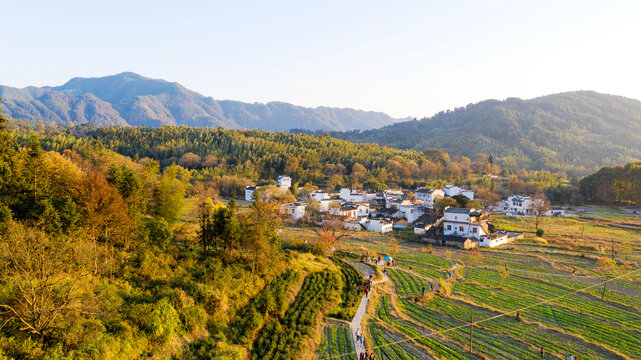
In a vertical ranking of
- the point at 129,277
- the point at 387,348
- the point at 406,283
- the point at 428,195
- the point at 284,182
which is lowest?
the point at 406,283

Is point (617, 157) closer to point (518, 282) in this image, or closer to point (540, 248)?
point (540, 248)

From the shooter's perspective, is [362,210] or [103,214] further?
[362,210]

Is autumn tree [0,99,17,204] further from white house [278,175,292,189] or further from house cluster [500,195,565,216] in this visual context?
house cluster [500,195,565,216]

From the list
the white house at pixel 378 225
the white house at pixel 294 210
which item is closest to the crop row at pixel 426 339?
the white house at pixel 378 225

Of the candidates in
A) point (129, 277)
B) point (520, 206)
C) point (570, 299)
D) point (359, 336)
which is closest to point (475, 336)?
point (359, 336)

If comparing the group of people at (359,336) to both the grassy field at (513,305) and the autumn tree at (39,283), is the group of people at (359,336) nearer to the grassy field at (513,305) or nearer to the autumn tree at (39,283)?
the grassy field at (513,305)

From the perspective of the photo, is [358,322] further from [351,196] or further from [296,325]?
[351,196]

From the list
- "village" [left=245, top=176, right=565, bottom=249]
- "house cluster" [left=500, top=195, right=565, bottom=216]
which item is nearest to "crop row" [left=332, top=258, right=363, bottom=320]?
"village" [left=245, top=176, right=565, bottom=249]

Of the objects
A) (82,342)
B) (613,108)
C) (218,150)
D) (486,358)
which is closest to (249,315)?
(82,342)
